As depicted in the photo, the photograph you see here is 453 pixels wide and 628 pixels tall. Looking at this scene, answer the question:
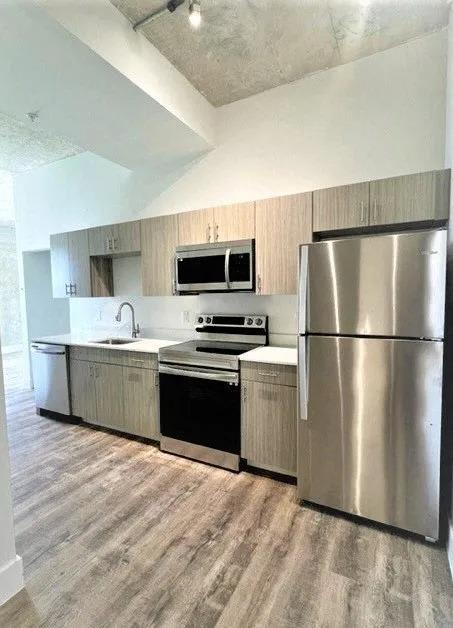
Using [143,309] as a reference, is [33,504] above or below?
below

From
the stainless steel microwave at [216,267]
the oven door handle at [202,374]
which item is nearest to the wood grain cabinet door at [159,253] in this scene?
the stainless steel microwave at [216,267]

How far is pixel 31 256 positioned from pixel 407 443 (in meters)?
5.10

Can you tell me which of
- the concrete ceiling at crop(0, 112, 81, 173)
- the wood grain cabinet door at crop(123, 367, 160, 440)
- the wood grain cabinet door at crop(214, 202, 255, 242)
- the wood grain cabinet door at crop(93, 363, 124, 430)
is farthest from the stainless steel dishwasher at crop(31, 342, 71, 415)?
the concrete ceiling at crop(0, 112, 81, 173)

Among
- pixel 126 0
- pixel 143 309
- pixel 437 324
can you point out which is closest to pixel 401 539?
pixel 437 324

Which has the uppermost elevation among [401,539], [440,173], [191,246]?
[440,173]

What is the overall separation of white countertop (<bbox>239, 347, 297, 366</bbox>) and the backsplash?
0.21 meters

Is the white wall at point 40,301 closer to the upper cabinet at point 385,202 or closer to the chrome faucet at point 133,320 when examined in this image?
the chrome faucet at point 133,320

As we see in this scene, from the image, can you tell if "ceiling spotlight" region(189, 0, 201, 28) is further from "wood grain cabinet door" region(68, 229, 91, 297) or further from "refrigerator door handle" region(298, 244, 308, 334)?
"wood grain cabinet door" region(68, 229, 91, 297)

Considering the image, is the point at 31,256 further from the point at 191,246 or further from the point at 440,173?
the point at 440,173

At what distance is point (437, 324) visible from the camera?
1.66 metres

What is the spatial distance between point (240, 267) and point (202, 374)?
93 centimetres

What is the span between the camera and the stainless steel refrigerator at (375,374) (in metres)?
1.69

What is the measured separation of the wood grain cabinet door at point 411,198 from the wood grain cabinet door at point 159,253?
1.72 metres

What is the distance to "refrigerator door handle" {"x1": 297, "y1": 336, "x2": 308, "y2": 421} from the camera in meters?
A: 1.97
